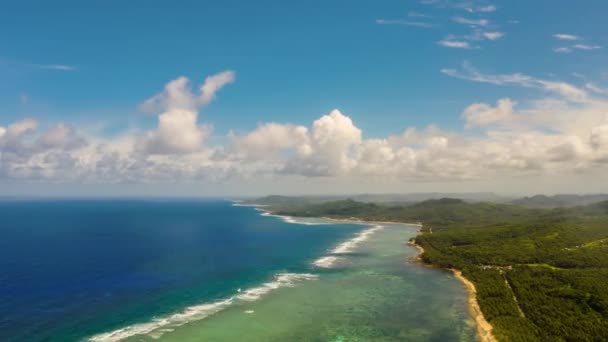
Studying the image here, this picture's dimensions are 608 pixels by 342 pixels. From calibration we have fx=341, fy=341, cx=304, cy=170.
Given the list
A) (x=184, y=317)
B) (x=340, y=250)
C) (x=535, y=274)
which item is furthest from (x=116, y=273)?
(x=535, y=274)

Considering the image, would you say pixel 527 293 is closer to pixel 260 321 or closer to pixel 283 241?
pixel 260 321

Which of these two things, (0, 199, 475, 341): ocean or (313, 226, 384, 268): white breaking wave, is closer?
(0, 199, 475, 341): ocean

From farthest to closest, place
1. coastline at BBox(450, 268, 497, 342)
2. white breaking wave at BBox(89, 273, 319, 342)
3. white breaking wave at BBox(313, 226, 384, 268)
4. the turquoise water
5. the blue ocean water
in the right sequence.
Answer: white breaking wave at BBox(313, 226, 384, 268), the blue ocean water, the turquoise water, coastline at BBox(450, 268, 497, 342), white breaking wave at BBox(89, 273, 319, 342)

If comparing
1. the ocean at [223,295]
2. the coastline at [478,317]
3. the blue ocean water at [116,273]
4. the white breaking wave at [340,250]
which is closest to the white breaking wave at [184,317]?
the ocean at [223,295]

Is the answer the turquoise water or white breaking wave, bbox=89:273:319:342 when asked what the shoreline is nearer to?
the turquoise water

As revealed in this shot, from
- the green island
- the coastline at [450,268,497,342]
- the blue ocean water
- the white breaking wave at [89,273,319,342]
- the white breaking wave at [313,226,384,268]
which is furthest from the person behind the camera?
the white breaking wave at [313,226,384,268]

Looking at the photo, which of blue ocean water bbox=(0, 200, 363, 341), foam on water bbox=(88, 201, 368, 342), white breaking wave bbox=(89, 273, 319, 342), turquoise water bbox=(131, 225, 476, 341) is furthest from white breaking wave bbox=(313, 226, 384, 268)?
white breaking wave bbox=(89, 273, 319, 342)

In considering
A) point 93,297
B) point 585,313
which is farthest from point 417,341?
point 93,297
